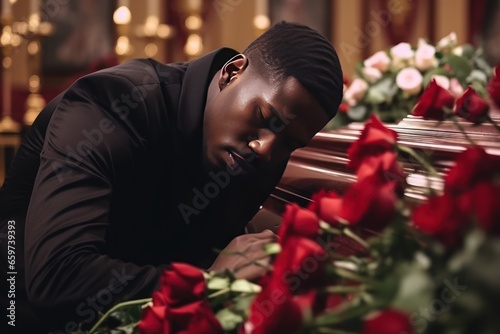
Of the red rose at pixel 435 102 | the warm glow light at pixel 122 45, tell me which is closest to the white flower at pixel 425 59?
the red rose at pixel 435 102

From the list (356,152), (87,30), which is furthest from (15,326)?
(87,30)

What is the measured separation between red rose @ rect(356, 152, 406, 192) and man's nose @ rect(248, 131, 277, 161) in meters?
0.66

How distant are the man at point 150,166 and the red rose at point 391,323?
22.9 inches

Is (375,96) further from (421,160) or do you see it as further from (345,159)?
(421,160)

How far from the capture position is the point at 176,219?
1.71 metres

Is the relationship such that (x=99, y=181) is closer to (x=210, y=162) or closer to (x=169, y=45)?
(x=210, y=162)

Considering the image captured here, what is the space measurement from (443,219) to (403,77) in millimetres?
2170

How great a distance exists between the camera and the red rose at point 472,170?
647mm

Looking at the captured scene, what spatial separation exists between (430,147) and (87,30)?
20.4 feet

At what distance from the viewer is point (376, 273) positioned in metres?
0.67

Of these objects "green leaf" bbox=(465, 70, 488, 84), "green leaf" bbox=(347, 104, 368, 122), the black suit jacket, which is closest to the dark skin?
the black suit jacket

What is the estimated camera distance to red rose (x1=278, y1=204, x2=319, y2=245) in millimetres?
740

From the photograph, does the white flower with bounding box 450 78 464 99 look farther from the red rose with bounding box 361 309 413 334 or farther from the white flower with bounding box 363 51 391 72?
the red rose with bounding box 361 309 413 334

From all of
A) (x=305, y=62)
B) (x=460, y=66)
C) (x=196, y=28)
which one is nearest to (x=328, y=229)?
(x=305, y=62)
